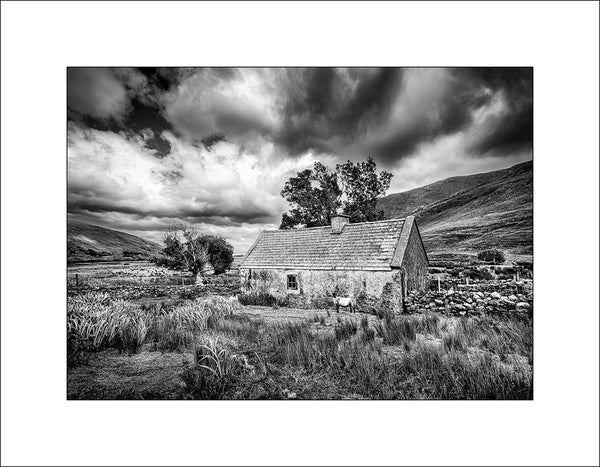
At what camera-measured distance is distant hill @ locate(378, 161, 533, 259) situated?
450cm

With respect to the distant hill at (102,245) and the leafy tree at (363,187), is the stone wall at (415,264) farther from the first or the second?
the distant hill at (102,245)

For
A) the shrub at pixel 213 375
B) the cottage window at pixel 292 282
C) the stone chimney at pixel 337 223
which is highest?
the stone chimney at pixel 337 223

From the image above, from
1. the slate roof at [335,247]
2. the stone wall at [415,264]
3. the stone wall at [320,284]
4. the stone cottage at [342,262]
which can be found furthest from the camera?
the slate roof at [335,247]

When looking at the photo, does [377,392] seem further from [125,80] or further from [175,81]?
[125,80]

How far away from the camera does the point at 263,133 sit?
493 centimetres

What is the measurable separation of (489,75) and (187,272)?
814 centimetres

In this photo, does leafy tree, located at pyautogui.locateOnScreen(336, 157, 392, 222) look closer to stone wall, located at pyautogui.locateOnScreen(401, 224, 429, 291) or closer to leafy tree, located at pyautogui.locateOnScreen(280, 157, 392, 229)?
leafy tree, located at pyautogui.locateOnScreen(280, 157, 392, 229)

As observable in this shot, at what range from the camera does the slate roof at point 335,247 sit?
314 inches

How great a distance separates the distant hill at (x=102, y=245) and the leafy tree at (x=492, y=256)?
7.81 metres

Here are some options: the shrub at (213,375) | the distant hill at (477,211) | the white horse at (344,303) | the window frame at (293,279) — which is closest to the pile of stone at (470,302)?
the distant hill at (477,211)

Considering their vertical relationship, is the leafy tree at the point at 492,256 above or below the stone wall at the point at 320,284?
above

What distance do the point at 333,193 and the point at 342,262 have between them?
3.09 meters

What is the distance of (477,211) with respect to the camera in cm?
610

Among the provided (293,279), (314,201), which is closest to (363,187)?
(314,201)
